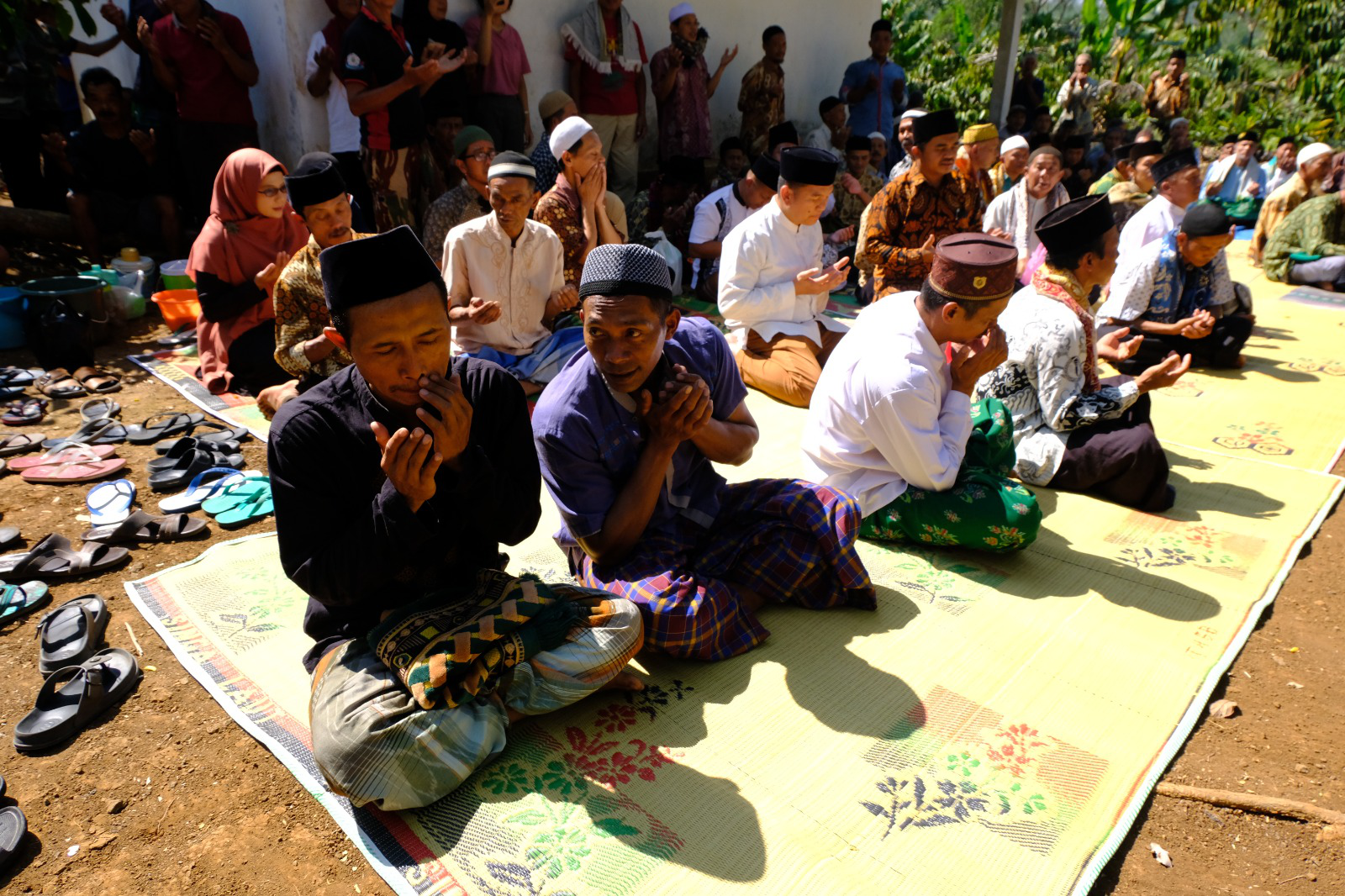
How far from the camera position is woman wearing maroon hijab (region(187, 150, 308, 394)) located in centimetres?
493

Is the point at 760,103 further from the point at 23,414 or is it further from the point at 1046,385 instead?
the point at 23,414

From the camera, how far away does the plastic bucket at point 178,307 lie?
20.6ft

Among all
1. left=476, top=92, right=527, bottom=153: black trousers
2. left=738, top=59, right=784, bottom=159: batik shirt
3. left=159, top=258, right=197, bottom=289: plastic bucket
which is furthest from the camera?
left=738, top=59, right=784, bottom=159: batik shirt

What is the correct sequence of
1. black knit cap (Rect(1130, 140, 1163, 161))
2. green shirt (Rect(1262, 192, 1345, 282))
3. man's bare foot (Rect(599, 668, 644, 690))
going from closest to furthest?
man's bare foot (Rect(599, 668, 644, 690)) → green shirt (Rect(1262, 192, 1345, 282)) → black knit cap (Rect(1130, 140, 1163, 161))

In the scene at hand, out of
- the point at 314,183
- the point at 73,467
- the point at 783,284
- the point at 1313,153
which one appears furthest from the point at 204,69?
the point at 1313,153

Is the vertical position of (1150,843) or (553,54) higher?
(553,54)

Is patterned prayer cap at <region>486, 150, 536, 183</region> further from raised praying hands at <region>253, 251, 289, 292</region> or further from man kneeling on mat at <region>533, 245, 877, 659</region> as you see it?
man kneeling on mat at <region>533, 245, 877, 659</region>

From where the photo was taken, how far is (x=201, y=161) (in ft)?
22.6

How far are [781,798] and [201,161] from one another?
270 inches

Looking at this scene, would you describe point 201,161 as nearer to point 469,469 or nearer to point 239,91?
point 239,91

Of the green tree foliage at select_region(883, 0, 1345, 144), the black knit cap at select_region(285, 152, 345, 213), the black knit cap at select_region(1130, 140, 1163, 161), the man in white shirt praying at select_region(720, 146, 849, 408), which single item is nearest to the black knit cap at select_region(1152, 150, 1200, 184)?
the black knit cap at select_region(1130, 140, 1163, 161)

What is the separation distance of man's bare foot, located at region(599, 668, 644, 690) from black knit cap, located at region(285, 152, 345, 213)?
2.83 m

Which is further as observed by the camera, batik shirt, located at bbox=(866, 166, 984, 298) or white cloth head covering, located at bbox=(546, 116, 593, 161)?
batik shirt, located at bbox=(866, 166, 984, 298)

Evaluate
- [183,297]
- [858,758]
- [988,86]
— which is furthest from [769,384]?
[988,86]
